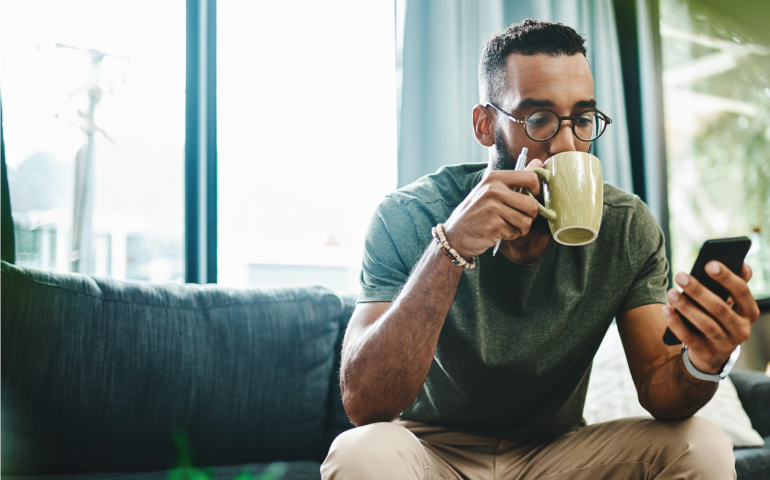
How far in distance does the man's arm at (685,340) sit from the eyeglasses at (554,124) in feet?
1.24

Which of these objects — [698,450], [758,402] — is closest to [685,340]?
[698,450]

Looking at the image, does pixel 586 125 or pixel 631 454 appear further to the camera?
pixel 586 125

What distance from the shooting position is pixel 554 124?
42.1 inches

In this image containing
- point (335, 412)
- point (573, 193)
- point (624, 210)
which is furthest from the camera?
point (335, 412)

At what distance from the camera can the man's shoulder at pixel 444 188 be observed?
115 cm

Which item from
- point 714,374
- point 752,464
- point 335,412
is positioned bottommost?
point 752,464

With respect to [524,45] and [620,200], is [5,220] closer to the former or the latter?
[524,45]

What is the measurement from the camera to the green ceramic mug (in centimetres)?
80

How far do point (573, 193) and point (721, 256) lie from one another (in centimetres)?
21

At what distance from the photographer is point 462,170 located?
129cm

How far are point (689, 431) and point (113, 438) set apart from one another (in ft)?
3.98

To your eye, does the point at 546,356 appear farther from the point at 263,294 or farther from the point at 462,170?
the point at 263,294

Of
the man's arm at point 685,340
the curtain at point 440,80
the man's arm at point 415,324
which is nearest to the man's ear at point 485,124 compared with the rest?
the man's arm at point 415,324

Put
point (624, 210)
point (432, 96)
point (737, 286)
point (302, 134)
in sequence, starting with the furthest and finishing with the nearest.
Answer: point (302, 134), point (432, 96), point (624, 210), point (737, 286)
